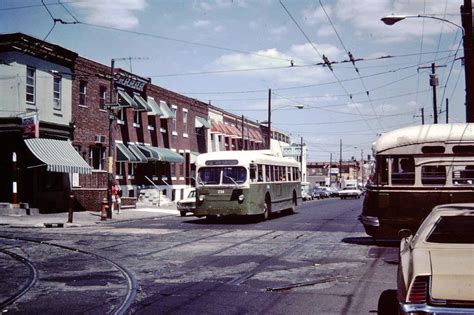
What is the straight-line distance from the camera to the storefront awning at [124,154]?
3412 cm

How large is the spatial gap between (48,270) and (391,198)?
845 cm

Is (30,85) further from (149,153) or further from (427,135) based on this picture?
(427,135)

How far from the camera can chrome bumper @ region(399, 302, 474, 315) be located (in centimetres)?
454

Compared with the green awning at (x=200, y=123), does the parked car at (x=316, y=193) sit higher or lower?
lower

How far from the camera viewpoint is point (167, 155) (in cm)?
3934

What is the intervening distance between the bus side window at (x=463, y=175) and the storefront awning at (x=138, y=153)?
2507 cm

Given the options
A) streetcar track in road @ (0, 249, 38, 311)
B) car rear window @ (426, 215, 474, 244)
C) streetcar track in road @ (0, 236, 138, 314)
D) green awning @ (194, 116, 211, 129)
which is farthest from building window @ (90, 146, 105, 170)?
car rear window @ (426, 215, 474, 244)

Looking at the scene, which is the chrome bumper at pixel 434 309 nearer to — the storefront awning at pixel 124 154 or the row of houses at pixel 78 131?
the row of houses at pixel 78 131

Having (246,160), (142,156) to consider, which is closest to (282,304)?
(246,160)

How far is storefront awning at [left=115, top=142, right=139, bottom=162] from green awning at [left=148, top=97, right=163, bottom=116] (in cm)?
402

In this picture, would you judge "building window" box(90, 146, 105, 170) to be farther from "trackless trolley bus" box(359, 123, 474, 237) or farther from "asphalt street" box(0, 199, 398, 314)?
"trackless trolley bus" box(359, 123, 474, 237)

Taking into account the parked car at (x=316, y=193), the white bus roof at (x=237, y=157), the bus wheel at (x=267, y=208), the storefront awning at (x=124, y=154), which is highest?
the storefront awning at (x=124, y=154)

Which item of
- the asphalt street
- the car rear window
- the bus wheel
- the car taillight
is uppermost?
the car rear window

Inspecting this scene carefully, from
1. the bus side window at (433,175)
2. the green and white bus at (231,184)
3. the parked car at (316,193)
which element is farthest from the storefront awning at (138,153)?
the parked car at (316,193)
